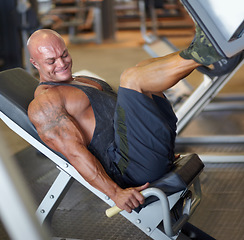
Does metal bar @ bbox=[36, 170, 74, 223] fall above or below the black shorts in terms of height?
below

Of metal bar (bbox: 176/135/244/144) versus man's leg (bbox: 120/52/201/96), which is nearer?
man's leg (bbox: 120/52/201/96)

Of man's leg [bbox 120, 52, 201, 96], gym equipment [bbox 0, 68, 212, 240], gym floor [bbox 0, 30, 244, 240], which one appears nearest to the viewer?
man's leg [bbox 120, 52, 201, 96]

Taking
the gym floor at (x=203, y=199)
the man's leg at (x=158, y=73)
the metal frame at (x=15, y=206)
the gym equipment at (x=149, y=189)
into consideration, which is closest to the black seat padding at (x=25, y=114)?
the gym equipment at (x=149, y=189)

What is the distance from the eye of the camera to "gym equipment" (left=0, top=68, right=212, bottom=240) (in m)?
1.41

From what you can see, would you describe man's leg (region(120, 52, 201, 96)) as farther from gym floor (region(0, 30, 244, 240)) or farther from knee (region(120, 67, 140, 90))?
gym floor (region(0, 30, 244, 240))

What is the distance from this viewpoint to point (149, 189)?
4.44 feet

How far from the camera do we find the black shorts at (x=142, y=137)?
52.9 inches

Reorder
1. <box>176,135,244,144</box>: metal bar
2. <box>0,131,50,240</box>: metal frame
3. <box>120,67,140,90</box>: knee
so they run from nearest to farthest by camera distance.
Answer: <box>0,131,50,240</box>: metal frame, <box>120,67,140,90</box>: knee, <box>176,135,244,144</box>: metal bar

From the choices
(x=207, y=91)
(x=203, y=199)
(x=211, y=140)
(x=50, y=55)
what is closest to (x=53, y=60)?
(x=50, y=55)

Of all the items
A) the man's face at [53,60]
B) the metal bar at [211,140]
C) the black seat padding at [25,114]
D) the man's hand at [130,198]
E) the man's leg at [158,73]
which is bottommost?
the metal bar at [211,140]

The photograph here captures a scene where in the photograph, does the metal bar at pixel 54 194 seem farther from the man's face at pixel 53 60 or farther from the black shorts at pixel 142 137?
the man's face at pixel 53 60

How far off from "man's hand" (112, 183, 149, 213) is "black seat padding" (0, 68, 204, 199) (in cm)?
6

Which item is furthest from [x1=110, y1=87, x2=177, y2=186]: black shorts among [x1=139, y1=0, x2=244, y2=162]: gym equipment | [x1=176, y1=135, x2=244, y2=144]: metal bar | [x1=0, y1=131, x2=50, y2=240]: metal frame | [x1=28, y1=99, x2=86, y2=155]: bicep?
[x1=176, y1=135, x2=244, y2=144]: metal bar

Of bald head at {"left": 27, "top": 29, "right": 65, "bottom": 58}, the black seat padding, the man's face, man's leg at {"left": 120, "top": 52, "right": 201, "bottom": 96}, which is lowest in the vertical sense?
the black seat padding
